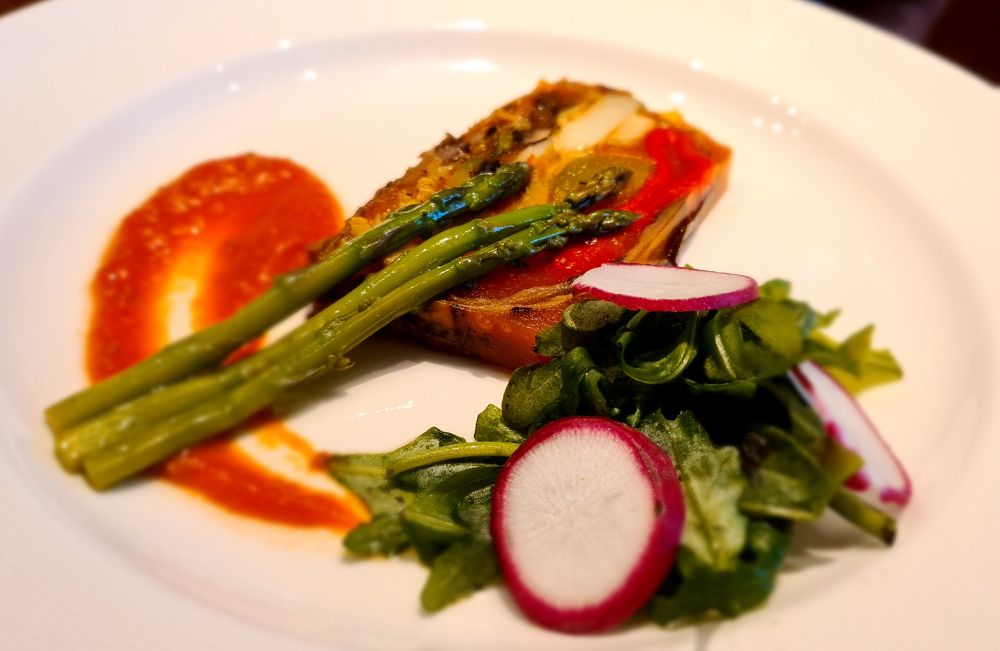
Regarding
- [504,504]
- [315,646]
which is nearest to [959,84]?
[504,504]

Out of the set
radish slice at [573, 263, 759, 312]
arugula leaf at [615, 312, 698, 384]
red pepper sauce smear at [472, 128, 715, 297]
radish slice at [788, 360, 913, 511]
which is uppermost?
red pepper sauce smear at [472, 128, 715, 297]

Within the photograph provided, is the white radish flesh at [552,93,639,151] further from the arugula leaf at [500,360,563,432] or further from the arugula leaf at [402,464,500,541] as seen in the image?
the arugula leaf at [402,464,500,541]

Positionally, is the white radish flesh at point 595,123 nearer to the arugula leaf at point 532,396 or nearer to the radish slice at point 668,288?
the radish slice at point 668,288

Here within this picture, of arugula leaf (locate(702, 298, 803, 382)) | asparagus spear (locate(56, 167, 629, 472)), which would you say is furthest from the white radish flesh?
arugula leaf (locate(702, 298, 803, 382))

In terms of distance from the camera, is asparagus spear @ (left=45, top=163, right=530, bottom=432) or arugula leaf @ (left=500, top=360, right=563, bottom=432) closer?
arugula leaf @ (left=500, top=360, right=563, bottom=432)

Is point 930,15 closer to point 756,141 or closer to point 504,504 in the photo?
point 756,141

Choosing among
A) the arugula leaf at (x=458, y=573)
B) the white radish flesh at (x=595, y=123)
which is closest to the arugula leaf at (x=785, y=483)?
the arugula leaf at (x=458, y=573)
